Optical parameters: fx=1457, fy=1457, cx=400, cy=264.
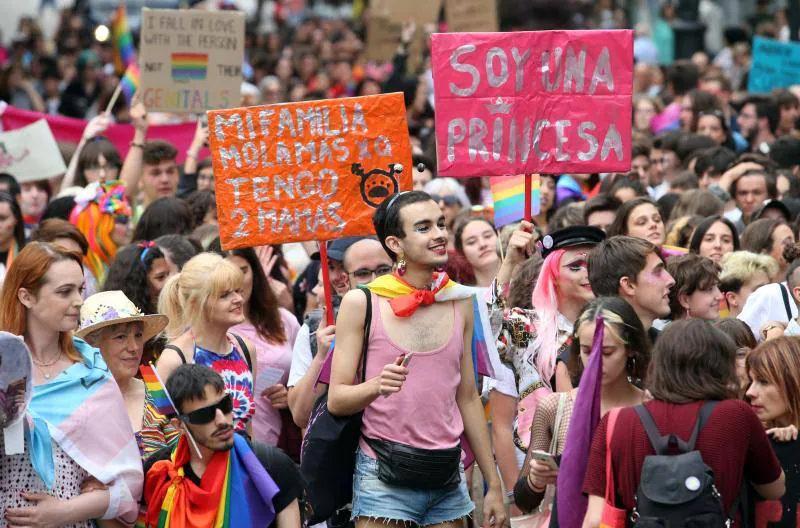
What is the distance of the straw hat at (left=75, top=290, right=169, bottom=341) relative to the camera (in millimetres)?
6098

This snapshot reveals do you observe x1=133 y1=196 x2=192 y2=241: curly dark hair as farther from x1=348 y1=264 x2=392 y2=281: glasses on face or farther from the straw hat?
the straw hat

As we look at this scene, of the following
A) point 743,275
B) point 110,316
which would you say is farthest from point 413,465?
point 743,275

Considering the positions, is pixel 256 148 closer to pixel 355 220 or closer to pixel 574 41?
pixel 355 220

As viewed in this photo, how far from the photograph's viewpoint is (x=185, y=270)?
6.68 metres

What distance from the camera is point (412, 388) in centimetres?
563

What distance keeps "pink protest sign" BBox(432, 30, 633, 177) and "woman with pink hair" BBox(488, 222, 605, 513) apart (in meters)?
0.53

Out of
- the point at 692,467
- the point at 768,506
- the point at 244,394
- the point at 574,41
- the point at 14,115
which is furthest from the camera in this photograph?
the point at 14,115

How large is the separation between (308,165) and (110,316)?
123 cm

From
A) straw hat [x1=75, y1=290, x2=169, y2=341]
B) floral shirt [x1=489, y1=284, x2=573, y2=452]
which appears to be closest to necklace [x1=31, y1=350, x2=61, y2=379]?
straw hat [x1=75, y1=290, x2=169, y2=341]

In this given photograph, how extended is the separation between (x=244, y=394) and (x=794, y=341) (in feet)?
8.00

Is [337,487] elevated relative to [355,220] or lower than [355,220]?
lower

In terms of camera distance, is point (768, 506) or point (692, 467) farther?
point (768, 506)

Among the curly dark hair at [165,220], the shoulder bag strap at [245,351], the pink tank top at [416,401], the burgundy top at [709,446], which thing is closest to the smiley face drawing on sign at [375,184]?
the shoulder bag strap at [245,351]

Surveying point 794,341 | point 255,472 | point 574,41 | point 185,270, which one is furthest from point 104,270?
point 794,341
